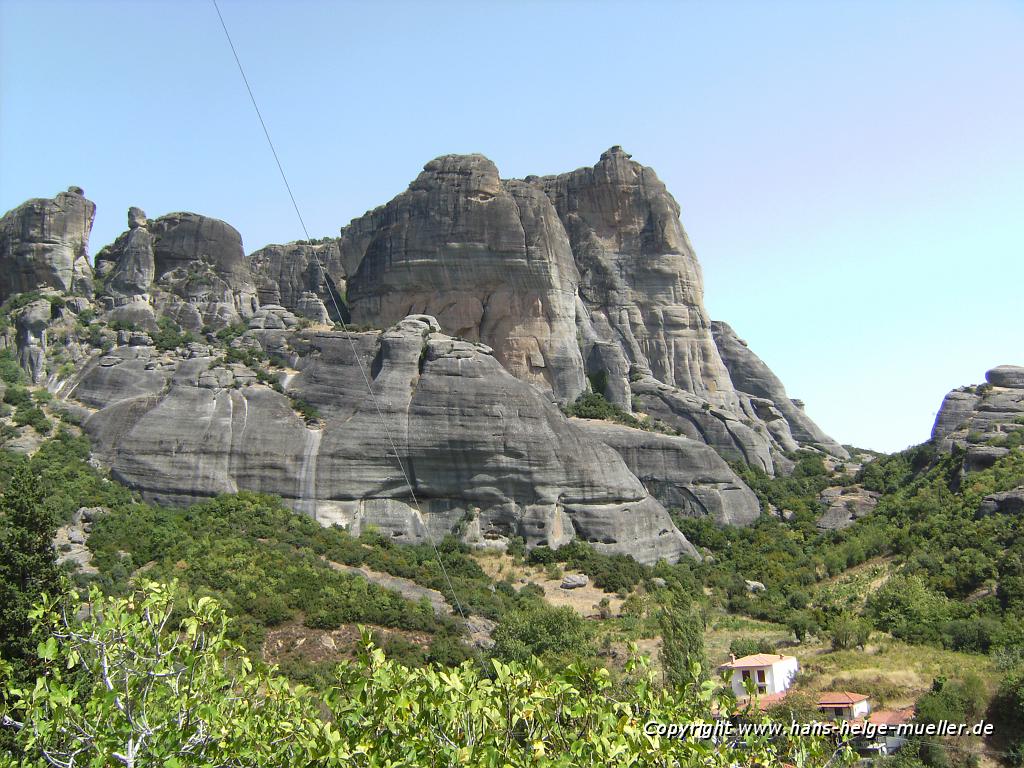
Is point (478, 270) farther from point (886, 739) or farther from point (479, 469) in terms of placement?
point (886, 739)

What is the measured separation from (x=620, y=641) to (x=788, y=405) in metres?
51.1

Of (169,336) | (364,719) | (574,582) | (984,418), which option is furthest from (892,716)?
(169,336)

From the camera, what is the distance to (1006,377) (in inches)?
2544

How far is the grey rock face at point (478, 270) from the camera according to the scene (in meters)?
59.6

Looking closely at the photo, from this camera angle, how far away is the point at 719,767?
938 centimetres

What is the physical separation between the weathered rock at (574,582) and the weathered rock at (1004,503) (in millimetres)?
19828

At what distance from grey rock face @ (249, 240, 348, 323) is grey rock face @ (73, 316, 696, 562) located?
18.6 metres

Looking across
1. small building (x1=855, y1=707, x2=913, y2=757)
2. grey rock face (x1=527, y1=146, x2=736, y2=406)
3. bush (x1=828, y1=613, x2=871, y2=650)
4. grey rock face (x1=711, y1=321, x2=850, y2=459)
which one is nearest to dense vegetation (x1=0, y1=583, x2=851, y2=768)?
small building (x1=855, y1=707, x2=913, y2=757)

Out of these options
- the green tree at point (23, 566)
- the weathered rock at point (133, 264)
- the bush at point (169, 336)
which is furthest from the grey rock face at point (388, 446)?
the green tree at point (23, 566)

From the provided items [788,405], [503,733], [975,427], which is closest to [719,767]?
[503,733]

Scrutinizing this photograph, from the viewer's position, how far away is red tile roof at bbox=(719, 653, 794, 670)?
30.9m

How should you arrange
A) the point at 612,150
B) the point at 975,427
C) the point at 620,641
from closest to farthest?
the point at 620,641
the point at 975,427
the point at 612,150

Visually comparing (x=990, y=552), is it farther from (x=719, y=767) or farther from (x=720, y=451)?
(x=719, y=767)

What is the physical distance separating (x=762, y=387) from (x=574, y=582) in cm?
4503
